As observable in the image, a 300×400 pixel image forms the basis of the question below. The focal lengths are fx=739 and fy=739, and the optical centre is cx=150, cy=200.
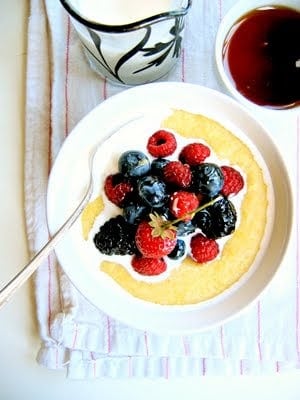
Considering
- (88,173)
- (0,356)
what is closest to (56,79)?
(88,173)

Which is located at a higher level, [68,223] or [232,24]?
[232,24]

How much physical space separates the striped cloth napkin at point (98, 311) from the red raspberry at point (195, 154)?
139mm

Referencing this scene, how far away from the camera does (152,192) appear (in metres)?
0.86

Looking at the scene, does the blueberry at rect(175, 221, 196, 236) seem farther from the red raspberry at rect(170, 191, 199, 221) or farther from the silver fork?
the silver fork

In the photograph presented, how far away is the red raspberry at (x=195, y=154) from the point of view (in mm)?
902

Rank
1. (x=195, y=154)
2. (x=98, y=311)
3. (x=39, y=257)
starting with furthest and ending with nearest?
(x=98, y=311) < (x=195, y=154) < (x=39, y=257)

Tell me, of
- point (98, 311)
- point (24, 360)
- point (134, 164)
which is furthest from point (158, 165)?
A: point (24, 360)

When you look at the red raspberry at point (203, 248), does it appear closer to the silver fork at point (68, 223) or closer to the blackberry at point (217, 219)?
the blackberry at point (217, 219)

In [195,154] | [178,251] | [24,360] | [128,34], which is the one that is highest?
[128,34]

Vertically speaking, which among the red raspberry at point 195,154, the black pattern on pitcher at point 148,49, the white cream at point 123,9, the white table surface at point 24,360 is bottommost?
the white table surface at point 24,360

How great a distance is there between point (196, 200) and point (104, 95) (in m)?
0.26

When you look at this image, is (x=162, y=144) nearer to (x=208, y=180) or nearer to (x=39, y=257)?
(x=208, y=180)

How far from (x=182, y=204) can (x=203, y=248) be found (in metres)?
0.07

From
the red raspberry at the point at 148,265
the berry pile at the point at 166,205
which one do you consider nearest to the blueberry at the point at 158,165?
the berry pile at the point at 166,205
